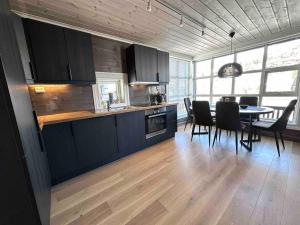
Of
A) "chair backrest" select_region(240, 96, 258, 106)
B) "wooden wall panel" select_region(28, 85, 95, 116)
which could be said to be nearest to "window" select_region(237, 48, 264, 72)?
"chair backrest" select_region(240, 96, 258, 106)

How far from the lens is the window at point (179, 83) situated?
4.41m

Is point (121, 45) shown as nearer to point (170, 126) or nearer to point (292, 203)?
point (170, 126)

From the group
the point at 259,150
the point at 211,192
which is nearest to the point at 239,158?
the point at 259,150

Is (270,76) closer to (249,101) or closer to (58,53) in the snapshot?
(249,101)

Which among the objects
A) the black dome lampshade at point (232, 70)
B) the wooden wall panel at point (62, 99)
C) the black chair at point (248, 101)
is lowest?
the black chair at point (248, 101)

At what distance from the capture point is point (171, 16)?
2104mm

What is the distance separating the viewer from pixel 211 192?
5.45 feet

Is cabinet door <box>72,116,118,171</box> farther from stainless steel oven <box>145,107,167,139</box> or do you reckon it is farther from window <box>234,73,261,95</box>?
window <box>234,73,261,95</box>

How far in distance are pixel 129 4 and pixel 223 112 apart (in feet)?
8.17

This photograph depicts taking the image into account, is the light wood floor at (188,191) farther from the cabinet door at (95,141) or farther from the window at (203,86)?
the window at (203,86)

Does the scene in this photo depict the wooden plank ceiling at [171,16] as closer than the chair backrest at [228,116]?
Yes

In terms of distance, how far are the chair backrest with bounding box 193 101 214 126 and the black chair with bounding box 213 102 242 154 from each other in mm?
214

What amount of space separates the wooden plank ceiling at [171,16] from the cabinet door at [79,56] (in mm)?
274

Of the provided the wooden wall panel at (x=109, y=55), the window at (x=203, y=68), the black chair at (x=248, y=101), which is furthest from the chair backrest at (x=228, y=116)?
the window at (x=203, y=68)
